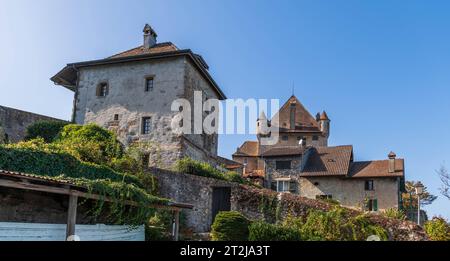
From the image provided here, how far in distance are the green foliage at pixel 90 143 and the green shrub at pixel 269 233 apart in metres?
7.13

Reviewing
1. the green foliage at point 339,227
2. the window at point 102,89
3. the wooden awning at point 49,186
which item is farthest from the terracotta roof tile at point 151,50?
the wooden awning at point 49,186

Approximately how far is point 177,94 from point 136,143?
3.31 meters

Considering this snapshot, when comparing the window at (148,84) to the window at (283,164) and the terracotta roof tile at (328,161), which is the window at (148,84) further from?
the terracotta roof tile at (328,161)

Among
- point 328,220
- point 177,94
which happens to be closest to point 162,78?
point 177,94

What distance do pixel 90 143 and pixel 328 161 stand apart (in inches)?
799

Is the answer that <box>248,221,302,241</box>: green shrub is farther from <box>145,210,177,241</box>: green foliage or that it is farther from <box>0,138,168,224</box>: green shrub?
<box>0,138,168,224</box>: green shrub

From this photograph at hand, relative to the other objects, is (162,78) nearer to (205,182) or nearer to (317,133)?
(205,182)

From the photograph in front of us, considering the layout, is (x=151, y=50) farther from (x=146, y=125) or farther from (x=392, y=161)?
(x=392, y=161)

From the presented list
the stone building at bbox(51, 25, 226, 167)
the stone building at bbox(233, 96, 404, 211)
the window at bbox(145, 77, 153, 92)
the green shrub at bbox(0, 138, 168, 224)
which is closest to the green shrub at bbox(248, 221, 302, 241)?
the green shrub at bbox(0, 138, 168, 224)

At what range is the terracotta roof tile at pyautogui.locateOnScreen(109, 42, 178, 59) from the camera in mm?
24000

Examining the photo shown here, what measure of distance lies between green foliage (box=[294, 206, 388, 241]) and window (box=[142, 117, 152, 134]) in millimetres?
10472

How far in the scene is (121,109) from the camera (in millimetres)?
23719

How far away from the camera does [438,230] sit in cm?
1529

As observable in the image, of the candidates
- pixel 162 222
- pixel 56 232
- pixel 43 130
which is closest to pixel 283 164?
pixel 43 130
